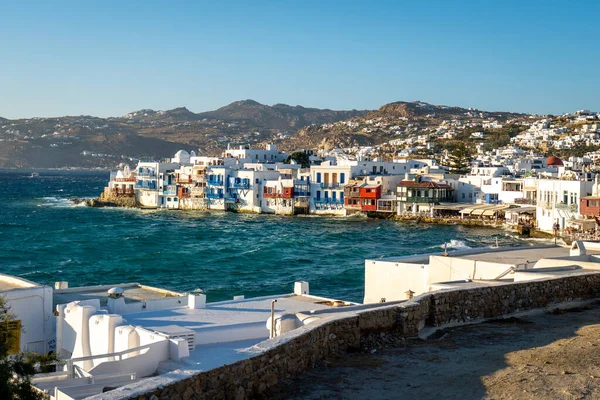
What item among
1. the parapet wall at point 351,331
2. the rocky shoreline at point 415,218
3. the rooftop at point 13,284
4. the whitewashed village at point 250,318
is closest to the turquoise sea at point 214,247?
the rocky shoreline at point 415,218

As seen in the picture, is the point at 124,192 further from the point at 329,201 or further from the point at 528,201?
the point at 528,201

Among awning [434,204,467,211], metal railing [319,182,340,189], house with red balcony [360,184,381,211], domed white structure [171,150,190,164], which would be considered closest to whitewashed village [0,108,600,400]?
awning [434,204,467,211]

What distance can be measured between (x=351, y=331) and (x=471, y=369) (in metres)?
1.38

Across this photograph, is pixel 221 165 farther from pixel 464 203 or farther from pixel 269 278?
pixel 269 278

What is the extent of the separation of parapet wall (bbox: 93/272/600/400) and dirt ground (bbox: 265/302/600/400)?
184mm

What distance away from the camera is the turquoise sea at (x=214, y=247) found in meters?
35.1

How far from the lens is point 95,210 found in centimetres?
8194

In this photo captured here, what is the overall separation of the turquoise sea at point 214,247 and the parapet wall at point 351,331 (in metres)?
17.2

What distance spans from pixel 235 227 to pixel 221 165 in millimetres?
24086

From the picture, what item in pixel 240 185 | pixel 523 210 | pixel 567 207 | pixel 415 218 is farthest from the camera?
pixel 240 185

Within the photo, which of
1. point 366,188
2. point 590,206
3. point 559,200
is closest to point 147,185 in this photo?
point 366,188

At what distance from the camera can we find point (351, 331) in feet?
28.8

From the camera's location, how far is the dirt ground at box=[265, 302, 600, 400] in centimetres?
721

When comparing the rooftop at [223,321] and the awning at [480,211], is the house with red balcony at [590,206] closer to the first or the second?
the awning at [480,211]
